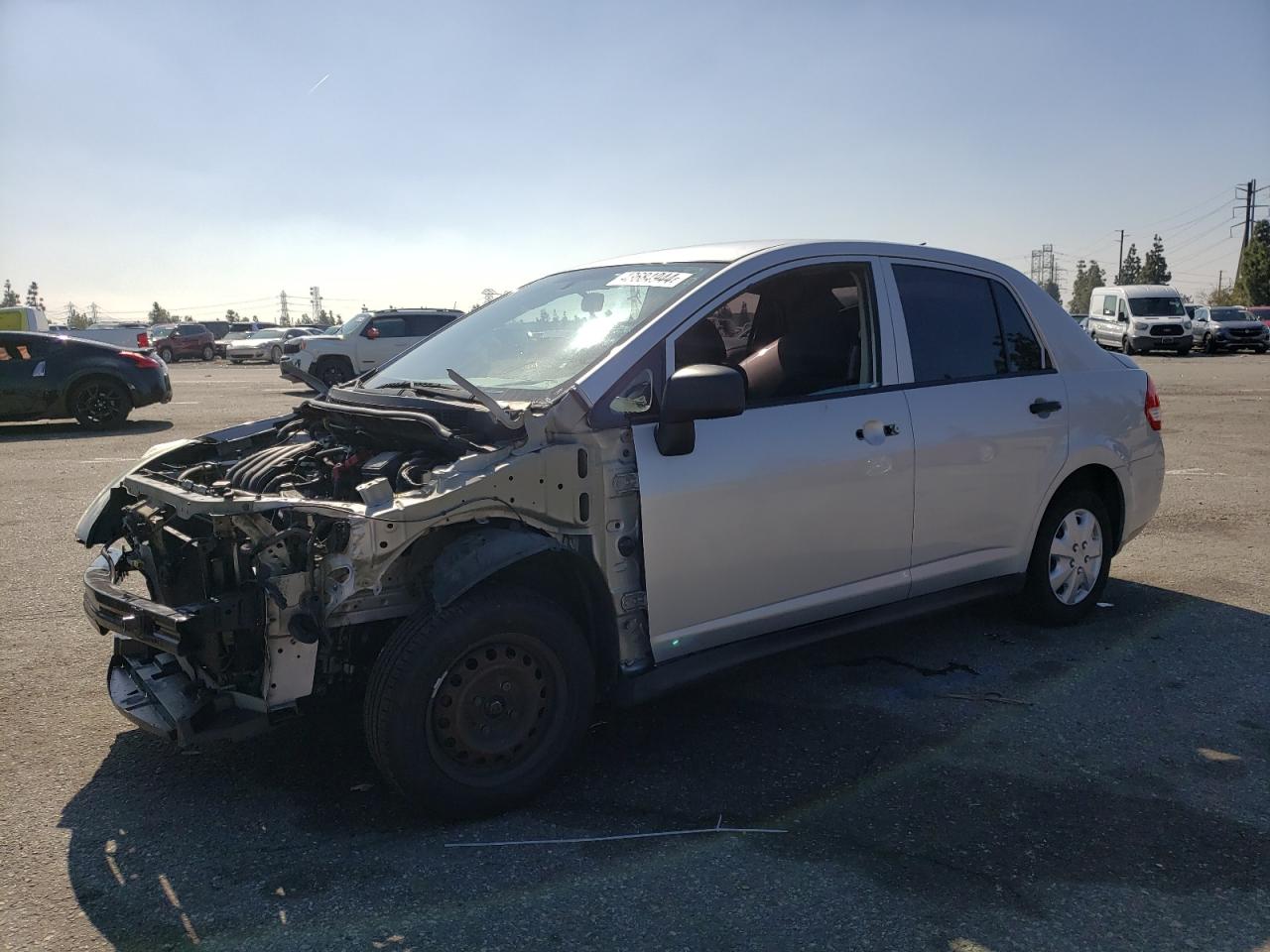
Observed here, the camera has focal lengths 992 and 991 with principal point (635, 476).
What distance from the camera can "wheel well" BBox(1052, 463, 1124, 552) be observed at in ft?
16.3

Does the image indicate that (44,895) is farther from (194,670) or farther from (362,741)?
(362,741)

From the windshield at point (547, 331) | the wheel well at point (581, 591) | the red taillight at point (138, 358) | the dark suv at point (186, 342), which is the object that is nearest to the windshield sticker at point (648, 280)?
the windshield at point (547, 331)

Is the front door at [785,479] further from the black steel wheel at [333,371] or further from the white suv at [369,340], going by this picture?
the black steel wheel at [333,371]

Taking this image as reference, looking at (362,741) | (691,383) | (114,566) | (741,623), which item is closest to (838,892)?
(741,623)

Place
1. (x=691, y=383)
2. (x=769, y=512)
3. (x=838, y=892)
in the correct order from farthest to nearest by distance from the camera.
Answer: (x=769, y=512)
(x=691, y=383)
(x=838, y=892)

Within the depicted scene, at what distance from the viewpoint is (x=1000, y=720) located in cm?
401

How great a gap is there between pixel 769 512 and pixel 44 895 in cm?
256

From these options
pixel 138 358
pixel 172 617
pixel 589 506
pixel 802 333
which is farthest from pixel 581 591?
pixel 138 358

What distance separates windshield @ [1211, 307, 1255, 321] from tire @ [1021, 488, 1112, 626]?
33399 millimetres

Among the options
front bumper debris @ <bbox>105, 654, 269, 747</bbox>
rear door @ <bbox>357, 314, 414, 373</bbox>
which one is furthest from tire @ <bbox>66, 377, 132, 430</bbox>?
front bumper debris @ <bbox>105, 654, 269, 747</bbox>

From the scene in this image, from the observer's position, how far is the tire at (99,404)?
13.3m

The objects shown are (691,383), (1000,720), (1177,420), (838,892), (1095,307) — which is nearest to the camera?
(838,892)

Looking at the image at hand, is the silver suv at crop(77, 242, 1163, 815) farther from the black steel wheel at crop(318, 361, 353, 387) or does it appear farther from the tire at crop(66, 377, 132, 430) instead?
the black steel wheel at crop(318, 361, 353, 387)

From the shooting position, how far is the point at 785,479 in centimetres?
368
